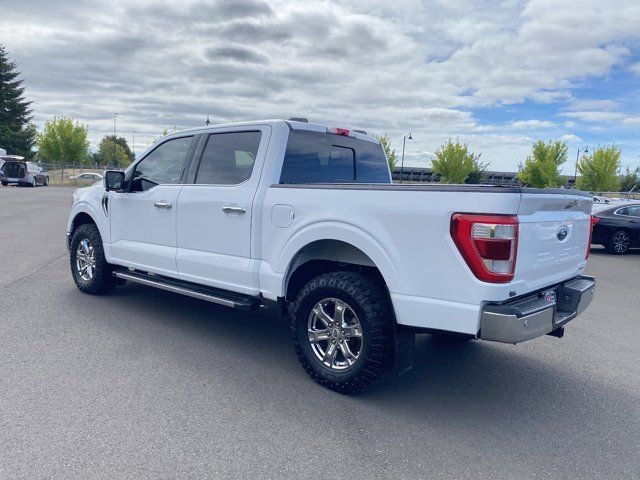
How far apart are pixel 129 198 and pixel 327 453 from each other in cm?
375

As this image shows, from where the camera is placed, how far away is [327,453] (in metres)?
3.02

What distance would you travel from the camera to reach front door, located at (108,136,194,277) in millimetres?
5125

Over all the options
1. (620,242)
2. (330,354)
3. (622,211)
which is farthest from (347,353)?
(622,211)

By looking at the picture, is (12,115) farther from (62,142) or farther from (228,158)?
(228,158)

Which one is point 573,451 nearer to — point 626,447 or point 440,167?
point 626,447

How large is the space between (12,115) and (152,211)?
226 ft

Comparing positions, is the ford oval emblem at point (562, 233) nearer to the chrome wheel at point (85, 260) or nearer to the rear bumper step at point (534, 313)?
the rear bumper step at point (534, 313)

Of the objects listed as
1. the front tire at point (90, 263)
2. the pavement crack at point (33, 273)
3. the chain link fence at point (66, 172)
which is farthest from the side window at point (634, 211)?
the chain link fence at point (66, 172)

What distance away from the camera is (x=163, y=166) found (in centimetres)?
540

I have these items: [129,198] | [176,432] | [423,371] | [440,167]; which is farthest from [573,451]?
[440,167]

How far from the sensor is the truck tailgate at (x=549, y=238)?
127 inches

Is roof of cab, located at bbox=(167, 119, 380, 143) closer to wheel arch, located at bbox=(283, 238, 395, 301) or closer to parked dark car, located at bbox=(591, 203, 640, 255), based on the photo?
wheel arch, located at bbox=(283, 238, 395, 301)

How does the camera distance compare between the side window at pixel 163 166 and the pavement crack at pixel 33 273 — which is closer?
the side window at pixel 163 166

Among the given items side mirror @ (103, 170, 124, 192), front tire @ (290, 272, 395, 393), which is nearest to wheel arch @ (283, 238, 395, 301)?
front tire @ (290, 272, 395, 393)
